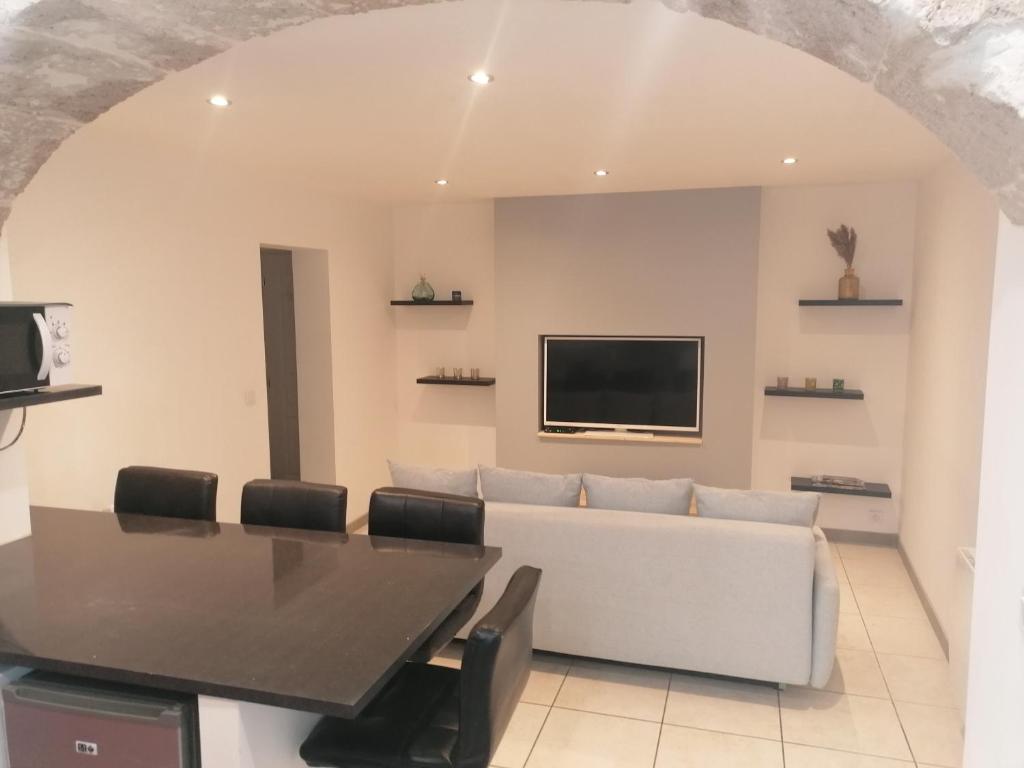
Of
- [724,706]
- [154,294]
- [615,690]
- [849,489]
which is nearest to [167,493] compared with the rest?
[154,294]

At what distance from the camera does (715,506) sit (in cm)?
Answer: 345

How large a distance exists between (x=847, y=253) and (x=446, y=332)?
3288mm

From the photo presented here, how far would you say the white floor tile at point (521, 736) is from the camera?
2883mm

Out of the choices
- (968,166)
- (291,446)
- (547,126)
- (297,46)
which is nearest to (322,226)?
(291,446)

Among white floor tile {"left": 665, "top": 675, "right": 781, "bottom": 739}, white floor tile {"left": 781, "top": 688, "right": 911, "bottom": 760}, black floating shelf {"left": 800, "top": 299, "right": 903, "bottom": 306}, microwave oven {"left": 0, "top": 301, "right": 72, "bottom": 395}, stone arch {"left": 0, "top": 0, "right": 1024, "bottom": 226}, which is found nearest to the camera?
stone arch {"left": 0, "top": 0, "right": 1024, "bottom": 226}

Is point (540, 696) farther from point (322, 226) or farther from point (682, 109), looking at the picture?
point (322, 226)

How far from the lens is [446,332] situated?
6.56 metres

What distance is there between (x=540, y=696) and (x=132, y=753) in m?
2.03

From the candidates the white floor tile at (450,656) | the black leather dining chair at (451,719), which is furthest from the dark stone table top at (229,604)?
the white floor tile at (450,656)

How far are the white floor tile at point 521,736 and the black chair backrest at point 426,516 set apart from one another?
30.1 inches

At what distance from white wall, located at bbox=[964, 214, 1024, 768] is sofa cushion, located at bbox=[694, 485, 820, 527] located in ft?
6.12

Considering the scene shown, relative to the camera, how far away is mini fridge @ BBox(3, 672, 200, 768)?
165 cm

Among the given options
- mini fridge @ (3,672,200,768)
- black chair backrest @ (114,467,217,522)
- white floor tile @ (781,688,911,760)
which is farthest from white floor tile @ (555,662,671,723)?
mini fridge @ (3,672,200,768)

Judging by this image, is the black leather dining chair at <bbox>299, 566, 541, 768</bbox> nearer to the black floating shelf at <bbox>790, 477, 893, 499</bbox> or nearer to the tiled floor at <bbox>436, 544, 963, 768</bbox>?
the tiled floor at <bbox>436, 544, 963, 768</bbox>
